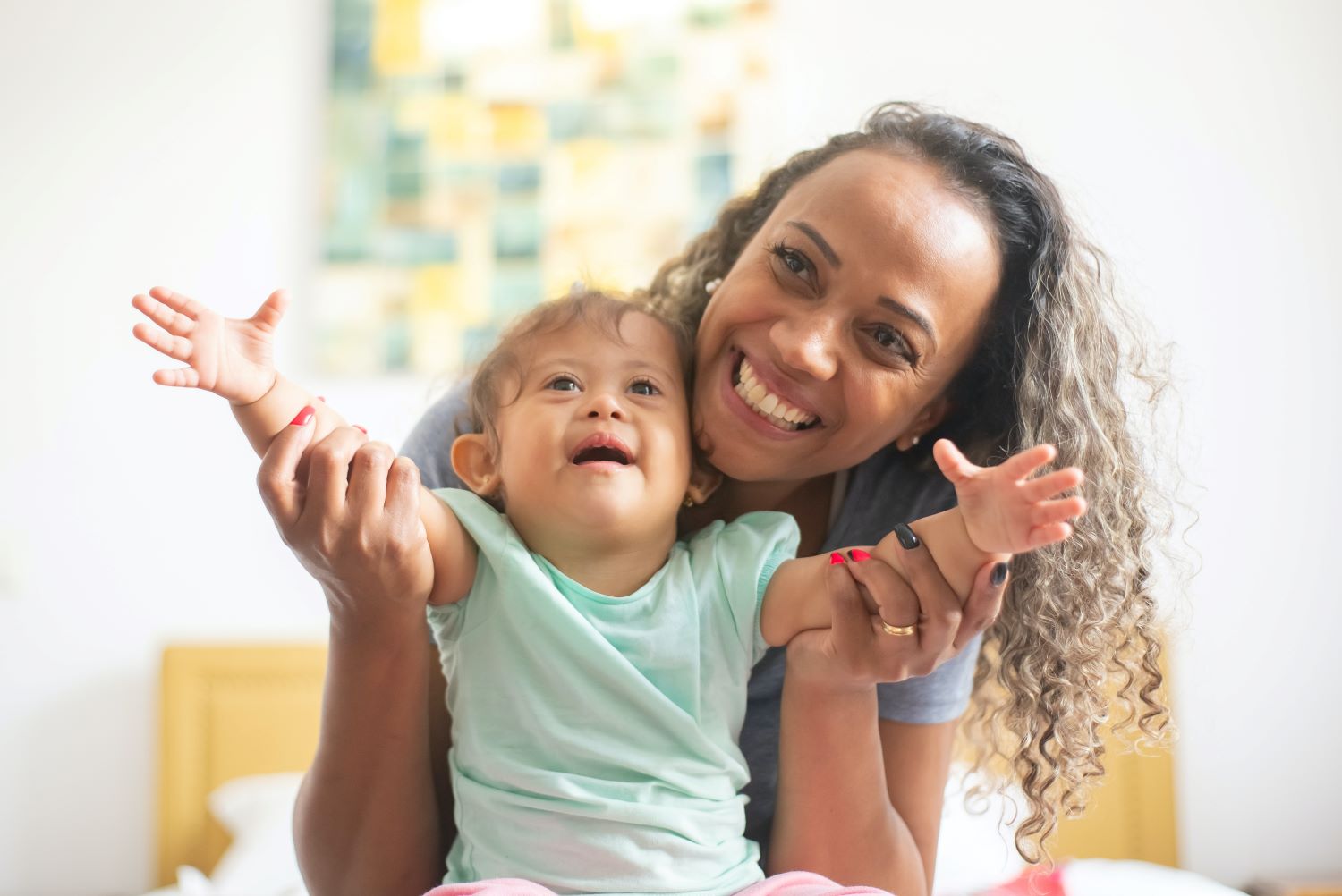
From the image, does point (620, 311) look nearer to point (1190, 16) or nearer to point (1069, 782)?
point (1069, 782)

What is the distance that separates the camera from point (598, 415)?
1.22 m

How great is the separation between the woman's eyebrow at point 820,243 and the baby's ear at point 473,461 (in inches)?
17.0

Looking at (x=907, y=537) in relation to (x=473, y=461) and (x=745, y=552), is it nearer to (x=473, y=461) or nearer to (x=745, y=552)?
(x=745, y=552)

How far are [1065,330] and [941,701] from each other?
478mm

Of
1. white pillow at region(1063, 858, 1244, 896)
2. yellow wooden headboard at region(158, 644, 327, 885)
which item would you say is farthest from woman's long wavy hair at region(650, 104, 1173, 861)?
yellow wooden headboard at region(158, 644, 327, 885)

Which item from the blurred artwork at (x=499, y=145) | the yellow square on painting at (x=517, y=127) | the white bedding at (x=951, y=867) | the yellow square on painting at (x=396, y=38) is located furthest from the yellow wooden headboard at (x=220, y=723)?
the yellow square on painting at (x=396, y=38)

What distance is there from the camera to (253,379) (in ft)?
3.45

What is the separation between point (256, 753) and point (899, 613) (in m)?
2.45

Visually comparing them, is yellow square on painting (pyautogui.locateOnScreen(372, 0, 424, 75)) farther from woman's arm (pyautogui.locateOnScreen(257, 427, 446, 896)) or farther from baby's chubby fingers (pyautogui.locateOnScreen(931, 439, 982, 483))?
baby's chubby fingers (pyautogui.locateOnScreen(931, 439, 982, 483))

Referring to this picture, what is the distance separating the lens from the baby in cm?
110

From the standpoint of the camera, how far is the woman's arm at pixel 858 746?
109 centimetres

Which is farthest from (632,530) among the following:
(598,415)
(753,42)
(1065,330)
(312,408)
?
(753,42)

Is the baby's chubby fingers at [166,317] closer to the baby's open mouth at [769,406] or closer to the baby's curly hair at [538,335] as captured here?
the baby's curly hair at [538,335]

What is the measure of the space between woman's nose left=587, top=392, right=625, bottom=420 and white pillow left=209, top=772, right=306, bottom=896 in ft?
5.28
